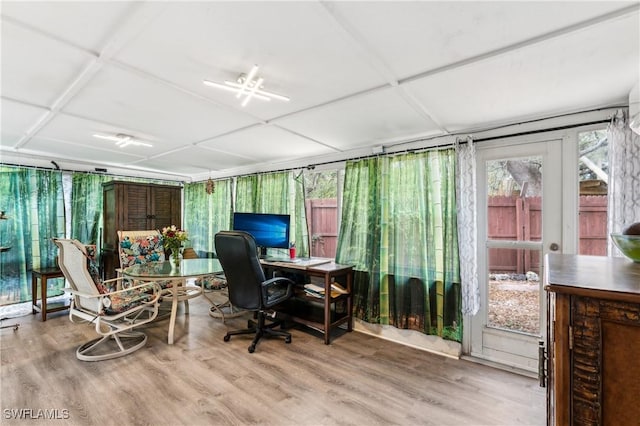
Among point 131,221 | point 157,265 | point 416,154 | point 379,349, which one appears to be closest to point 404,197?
point 416,154

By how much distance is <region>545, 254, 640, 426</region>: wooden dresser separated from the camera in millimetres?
693

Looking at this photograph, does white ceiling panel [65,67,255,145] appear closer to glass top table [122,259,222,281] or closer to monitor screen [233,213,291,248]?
monitor screen [233,213,291,248]

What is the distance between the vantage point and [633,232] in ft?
3.81

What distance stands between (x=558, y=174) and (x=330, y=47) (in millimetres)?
2207

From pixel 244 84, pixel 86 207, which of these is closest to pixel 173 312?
A: pixel 244 84

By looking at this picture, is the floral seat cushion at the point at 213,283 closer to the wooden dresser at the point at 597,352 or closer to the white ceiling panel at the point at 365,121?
the white ceiling panel at the point at 365,121

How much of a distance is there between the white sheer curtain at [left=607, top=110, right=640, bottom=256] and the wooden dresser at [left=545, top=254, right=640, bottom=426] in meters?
1.79

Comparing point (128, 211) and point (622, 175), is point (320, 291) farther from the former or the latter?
point (128, 211)

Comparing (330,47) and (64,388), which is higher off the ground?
(330,47)

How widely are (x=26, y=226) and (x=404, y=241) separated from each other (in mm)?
4985

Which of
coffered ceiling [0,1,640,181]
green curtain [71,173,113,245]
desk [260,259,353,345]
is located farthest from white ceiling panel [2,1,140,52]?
green curtain [71,173,113,245]

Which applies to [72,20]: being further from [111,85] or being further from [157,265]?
[157,265]

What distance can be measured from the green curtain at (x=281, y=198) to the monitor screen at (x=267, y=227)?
0.27 meters

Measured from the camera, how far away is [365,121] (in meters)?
2.56
